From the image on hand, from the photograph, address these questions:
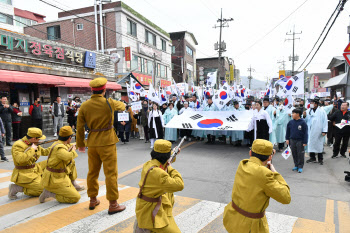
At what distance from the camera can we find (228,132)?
9984 mm

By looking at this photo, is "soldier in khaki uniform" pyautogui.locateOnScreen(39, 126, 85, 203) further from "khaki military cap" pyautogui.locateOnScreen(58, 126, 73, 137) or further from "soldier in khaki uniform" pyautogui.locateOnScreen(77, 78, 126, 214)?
"soldier in khaki uniform" pyautogui.locateOnScreen(77, 78, 126, 214)

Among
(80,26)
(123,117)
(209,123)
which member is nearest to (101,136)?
(209,123)

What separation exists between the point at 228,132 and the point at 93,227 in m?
7.33

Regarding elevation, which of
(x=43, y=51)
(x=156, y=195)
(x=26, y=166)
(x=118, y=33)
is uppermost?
(x=118, y=33)

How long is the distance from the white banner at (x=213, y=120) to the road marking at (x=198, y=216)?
5.09 m

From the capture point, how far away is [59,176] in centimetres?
446

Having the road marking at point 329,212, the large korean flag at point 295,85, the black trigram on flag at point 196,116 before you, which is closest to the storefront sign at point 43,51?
the black trigram on flag at point 196,116

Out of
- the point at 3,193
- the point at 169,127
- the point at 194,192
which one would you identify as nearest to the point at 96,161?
the point at 194,192

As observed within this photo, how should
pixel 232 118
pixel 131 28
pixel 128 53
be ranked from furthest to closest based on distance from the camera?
pixel 131 28, pixel 128 53, pixel 232 118

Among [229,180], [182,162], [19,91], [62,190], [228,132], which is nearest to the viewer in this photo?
[62,190]

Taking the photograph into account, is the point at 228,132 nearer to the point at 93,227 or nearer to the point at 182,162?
the point at 182,162

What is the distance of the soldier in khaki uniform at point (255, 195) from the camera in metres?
2.39

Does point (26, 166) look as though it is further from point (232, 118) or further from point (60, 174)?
point (232, 118)

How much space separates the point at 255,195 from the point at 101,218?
256 cm
